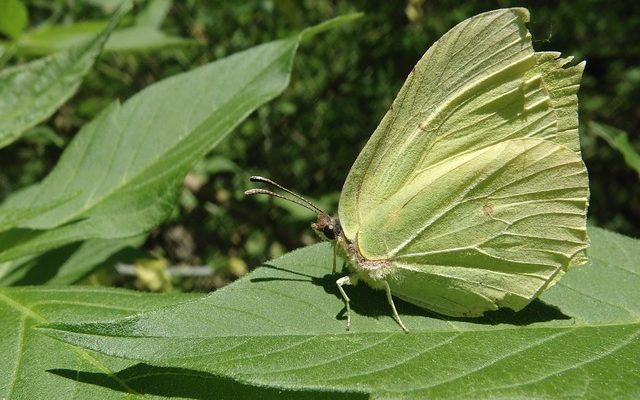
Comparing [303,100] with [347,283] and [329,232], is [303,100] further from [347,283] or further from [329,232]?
[347,283]

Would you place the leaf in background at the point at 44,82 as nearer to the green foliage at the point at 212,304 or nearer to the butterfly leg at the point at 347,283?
the green foliage at the point at 212,304

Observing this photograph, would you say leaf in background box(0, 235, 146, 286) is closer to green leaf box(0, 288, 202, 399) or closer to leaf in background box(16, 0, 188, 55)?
green leaf box(0, 288, 202, 399)

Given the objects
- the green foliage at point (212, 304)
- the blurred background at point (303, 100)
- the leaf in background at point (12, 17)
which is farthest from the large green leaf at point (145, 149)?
the blurred background at point (303, 100)

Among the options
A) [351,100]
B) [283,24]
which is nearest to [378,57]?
[351,100]


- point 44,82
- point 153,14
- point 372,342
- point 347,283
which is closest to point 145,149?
point 44,82

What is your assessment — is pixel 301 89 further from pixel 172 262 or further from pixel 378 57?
pixel 172 262

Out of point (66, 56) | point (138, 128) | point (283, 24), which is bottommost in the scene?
point (138, 128)
